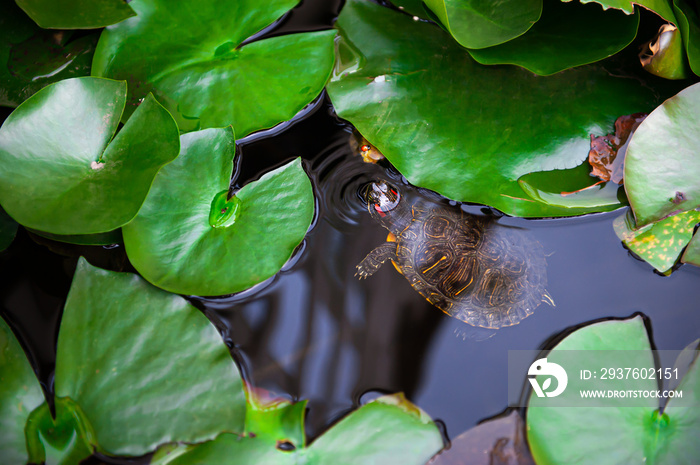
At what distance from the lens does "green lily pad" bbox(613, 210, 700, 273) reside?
40.7 inches

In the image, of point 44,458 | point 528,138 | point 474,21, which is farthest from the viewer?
point 528,138

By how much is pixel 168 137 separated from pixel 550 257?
94cm

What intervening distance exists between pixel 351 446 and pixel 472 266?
53 centimetres

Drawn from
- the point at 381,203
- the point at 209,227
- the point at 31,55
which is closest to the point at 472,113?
the point at 381,203

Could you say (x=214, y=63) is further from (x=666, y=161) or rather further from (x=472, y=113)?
(x=666, y=161)

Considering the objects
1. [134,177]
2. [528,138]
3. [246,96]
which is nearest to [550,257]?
[528,138]

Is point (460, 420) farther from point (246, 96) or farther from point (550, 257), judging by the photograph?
point (246, 96)

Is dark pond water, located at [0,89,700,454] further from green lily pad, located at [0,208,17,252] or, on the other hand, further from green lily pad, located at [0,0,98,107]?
green lily pad, located at [0,0,98,107]

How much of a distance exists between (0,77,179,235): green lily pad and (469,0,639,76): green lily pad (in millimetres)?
739

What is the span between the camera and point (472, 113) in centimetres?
106

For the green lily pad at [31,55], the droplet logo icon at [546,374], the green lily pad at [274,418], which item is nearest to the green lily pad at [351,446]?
the green lily pad at [274,418]

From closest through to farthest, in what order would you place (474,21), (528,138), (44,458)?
(44,458) → (474,21) → (528,138)

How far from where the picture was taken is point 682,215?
1034 millimetres

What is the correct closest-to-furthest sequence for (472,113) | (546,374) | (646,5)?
1. (646,5)
2. (546,374)
3. (472,113)
